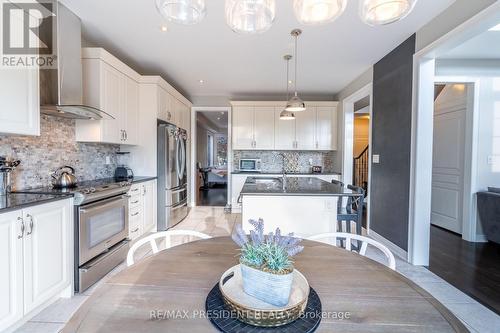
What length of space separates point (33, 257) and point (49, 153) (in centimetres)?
123

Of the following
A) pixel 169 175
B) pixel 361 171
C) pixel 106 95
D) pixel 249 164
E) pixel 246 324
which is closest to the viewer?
pixel 246 324

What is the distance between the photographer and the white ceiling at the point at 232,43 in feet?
8.07

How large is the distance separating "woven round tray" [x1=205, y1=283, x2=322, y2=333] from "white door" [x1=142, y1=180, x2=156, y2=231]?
9.97 ft

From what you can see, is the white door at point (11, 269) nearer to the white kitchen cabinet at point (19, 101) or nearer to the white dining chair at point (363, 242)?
the white kitchen cabinet at point (19, 101)

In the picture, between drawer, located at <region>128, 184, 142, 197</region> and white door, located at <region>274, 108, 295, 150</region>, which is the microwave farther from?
drawer, located at <region>128, 184, 142, 197</region>

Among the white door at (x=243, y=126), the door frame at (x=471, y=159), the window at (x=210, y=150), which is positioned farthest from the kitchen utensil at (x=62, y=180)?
the window at (x=210, y=150)

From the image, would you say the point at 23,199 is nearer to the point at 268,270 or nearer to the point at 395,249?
the point at 268,270

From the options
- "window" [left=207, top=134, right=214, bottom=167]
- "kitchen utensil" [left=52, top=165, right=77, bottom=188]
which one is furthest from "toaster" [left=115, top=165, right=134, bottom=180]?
"window" [left=207, top=134, right=214, bottom=167]

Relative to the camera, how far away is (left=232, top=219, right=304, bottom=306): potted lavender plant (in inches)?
28.6

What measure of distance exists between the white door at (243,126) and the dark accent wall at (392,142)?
262cm

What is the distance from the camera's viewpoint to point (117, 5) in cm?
235

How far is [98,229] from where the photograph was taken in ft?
7.78

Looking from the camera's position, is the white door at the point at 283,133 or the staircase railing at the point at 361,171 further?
the staircase railing at the point at 361,171

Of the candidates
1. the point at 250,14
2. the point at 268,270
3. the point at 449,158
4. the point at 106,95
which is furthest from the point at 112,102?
the point at 449,158
